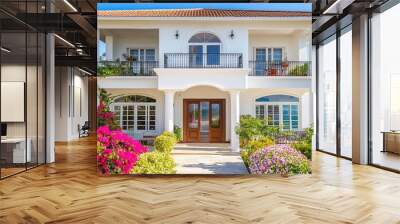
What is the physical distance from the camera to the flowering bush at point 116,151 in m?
5.96

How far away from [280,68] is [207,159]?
6.47ft

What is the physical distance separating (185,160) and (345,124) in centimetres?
426

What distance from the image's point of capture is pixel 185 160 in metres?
6.06

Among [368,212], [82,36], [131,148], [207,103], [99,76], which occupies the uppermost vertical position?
[82,36]

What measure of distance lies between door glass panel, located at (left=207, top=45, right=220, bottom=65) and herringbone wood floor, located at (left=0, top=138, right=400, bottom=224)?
1.93 meters

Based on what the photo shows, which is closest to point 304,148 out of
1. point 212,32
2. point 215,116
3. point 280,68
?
point 280,68

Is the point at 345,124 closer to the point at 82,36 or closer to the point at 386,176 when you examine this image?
the point at 386,176

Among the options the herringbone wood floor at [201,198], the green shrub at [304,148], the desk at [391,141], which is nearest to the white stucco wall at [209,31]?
the green shrub at [304,148]

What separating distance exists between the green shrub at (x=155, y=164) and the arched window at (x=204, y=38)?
199 cm

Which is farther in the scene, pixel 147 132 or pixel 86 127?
pixel 86 127

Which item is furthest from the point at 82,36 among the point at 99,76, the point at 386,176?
the point at 386,176

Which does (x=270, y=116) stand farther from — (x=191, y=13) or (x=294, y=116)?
(x=191, y=13)

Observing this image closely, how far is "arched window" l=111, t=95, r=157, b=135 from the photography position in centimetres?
595

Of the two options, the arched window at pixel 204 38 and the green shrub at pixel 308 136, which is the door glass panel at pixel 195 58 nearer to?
the arched window at pixel 204 38
